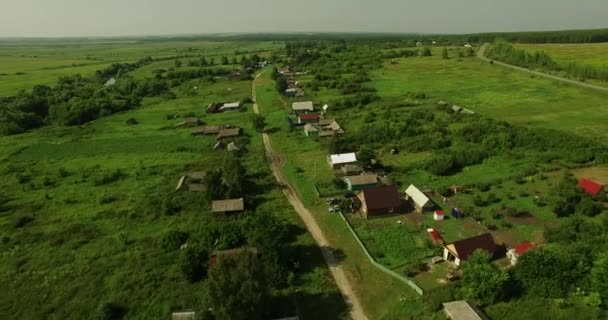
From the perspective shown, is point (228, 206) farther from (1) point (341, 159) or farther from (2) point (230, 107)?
(2) point (230, 107)

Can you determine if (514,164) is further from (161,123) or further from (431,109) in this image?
(161,123)

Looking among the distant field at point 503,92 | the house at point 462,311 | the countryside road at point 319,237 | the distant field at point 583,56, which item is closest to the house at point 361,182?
the countryside road at point 319,237

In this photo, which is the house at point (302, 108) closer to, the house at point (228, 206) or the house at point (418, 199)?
the house at point (418, 199)

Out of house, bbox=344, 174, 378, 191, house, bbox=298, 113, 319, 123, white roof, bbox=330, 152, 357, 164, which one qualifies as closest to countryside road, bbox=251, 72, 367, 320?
house, bbox=344, 174, 378, 191

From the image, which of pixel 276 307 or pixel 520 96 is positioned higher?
pixel 520 96

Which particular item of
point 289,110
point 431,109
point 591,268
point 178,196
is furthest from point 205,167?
point 431,109

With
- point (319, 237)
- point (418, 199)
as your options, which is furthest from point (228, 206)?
point (418, 199)

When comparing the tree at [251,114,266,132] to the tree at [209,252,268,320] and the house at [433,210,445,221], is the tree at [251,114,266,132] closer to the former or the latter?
the house at [433,210,445,221]
